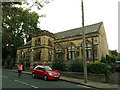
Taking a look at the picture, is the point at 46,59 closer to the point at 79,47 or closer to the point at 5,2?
the point at 79,47

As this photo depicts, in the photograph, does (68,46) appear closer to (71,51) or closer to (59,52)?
(71,51)

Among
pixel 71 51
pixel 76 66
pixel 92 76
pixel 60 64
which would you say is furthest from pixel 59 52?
pixel 92 76

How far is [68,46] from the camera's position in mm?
26297

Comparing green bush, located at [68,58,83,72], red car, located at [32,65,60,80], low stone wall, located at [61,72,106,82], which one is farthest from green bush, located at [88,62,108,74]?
red car, located at [32,65,60,80]

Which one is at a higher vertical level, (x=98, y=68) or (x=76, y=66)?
(x=98, y=68)

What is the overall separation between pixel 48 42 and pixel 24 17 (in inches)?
696

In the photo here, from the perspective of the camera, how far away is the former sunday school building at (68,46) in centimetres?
2247

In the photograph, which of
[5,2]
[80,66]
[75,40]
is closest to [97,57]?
[75,40]

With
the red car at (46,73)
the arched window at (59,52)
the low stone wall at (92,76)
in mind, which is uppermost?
the arched window at (59,52)

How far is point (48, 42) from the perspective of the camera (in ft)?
91.7

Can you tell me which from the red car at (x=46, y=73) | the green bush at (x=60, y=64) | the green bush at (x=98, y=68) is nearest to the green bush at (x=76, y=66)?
the green bush at (x=98, y=68)

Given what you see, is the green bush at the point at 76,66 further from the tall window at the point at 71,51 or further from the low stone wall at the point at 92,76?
the tall window at the point at 71,51

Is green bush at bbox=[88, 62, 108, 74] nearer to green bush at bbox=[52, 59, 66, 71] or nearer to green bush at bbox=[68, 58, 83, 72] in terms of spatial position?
green bush at bbox=[68, 58, 83, 72]

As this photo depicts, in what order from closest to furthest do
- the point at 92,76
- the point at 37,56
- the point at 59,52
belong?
the point at 92,76
the point at 37,56
the point at 59,52
